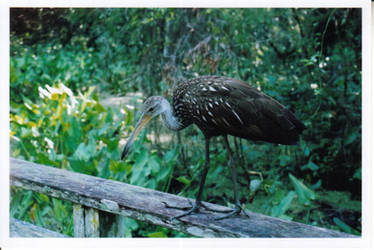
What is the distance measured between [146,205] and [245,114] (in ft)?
1.90

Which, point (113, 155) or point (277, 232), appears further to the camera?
point (113, 155)

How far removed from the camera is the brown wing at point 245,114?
1970 mm

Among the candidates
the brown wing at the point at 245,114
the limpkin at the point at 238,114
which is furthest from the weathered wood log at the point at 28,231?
the brown wing at the point at 245,114

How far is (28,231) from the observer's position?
7.83 feet

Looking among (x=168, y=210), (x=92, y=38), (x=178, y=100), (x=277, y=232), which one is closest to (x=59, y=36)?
(x=92, y=38)

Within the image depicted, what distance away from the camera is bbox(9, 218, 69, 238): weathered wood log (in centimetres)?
234

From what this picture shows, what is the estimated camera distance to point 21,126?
10.8 feet

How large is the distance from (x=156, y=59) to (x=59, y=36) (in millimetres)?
735

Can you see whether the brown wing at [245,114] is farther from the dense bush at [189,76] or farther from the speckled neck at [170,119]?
the dense bush at [189,76]

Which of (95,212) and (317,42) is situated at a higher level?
(317,42)

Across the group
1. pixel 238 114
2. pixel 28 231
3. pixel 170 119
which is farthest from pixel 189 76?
pixel 28 231

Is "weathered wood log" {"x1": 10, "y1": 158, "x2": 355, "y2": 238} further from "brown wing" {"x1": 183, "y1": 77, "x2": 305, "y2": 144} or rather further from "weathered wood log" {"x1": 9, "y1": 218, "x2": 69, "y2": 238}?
"brown wing" {"x1": 183, "y1": 77, "x2": 305, "y2": 144}

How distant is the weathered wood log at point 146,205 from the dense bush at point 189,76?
0.52 metres
